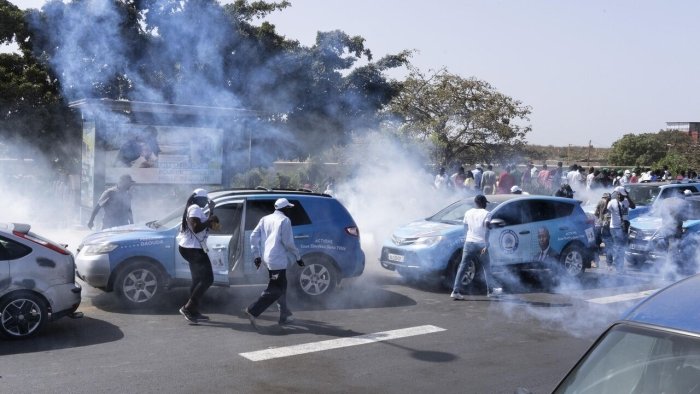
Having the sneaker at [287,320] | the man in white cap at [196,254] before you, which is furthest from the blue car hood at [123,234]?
the sneaker at [287,320]

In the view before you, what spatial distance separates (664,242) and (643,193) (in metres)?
4.81

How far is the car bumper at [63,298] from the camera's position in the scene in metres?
7.57

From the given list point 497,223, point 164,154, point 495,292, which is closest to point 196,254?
point 495,292

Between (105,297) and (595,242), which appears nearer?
(105,297)

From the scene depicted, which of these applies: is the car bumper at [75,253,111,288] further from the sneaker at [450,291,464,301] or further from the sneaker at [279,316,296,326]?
the sneaker at [450,291,464,301]

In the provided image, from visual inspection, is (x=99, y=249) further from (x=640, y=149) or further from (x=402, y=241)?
(x=640, y=149)

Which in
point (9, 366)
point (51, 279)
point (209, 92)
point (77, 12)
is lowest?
point (9, 366)

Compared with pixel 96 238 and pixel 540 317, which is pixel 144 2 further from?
pixel 540 317

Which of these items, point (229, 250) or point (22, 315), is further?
point (229, 250)

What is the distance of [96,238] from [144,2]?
9.01 m

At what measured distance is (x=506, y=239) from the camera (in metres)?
11.5

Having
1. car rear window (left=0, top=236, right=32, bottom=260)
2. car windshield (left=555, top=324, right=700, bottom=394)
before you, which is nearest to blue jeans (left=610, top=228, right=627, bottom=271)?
car rear window (left=0, top=236, right=32, bottom=260)

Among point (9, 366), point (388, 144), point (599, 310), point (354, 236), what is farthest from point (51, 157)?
point (599, 310)

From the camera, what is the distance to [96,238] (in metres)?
9.38
